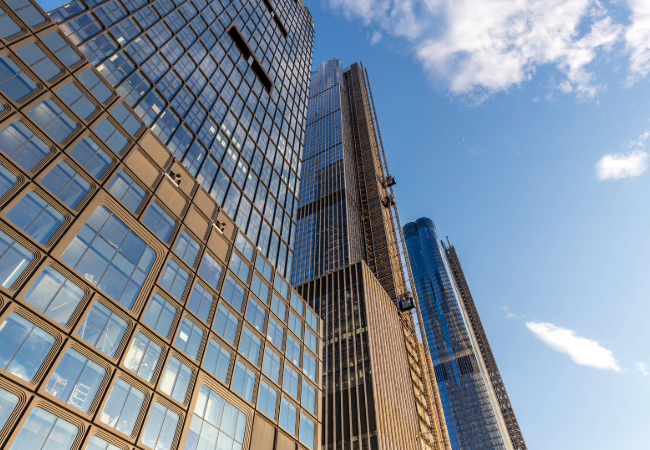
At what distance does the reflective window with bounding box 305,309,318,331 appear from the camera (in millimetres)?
44722

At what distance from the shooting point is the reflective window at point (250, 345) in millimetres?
31995

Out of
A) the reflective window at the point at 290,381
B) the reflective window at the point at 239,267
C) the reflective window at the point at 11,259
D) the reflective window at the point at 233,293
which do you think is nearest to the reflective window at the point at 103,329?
the reflective window at the point at 11,259

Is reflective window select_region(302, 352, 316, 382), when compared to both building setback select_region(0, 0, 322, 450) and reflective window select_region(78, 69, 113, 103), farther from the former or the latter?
reflective window select_region(78, 69, 113, 103)

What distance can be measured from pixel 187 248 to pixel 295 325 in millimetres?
15012

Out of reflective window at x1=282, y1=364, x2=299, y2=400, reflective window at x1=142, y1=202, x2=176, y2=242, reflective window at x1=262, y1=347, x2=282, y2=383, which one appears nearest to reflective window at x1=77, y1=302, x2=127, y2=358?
reflective window at x1=142, y1=202, x2=176, y2=242

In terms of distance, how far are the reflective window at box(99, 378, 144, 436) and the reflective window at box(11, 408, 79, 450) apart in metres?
1.77

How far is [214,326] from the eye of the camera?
98.8ft

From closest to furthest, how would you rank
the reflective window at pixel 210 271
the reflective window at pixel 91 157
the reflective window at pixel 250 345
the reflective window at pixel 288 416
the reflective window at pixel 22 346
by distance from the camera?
the reflective window at pixel 22 346, the reflective window at pixel 91 157, the reflective window at pixel 210 271, the reflective window at pixel 250 345, the reflective window at pixel 288 416


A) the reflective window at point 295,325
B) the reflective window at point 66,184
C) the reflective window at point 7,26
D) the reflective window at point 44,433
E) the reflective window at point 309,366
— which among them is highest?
the reflective window at point 7,26

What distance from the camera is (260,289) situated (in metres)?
38.2

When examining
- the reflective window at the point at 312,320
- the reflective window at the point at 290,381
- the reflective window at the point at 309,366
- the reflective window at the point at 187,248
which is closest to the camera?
the reflective window at the point at 187,248

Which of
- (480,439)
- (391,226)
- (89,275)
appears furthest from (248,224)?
(480,439)

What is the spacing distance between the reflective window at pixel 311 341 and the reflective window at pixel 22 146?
92.9ft

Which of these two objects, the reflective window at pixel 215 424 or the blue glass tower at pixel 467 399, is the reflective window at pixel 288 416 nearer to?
the reflective window at pixel 215 424
